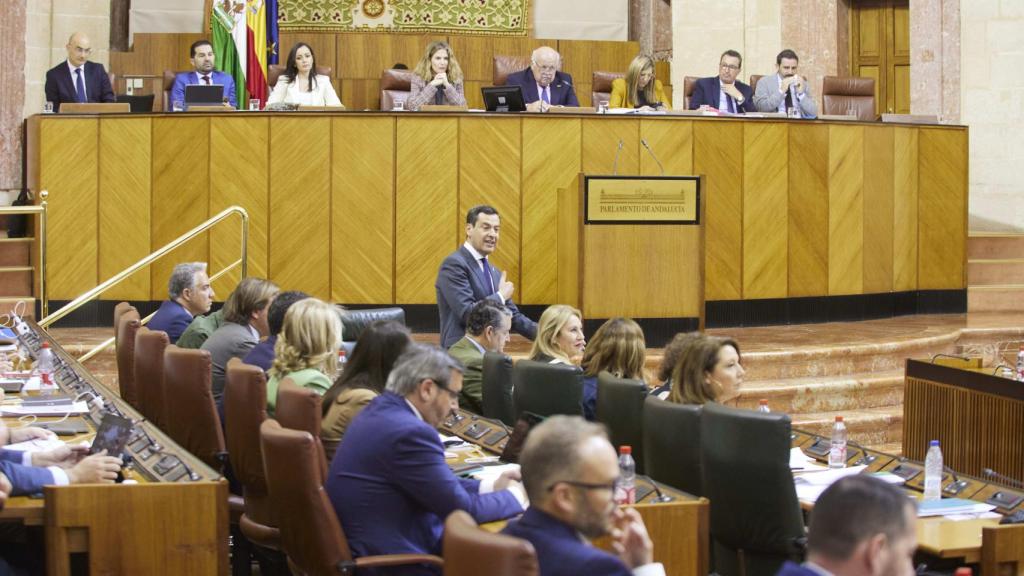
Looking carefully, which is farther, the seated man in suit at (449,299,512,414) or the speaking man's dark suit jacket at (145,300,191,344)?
the speaking man's dark suit jacket at (145,300,191,344)

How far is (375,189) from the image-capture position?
10633 mm

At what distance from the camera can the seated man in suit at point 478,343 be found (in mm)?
6836

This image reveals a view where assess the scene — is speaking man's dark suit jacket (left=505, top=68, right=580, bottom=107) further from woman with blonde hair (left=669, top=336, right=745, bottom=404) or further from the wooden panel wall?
woman with blonde hair (left=669, top=336, right=745, bottom=404)

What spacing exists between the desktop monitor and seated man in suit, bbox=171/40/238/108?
2287 millimetres

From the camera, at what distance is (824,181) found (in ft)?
37.5

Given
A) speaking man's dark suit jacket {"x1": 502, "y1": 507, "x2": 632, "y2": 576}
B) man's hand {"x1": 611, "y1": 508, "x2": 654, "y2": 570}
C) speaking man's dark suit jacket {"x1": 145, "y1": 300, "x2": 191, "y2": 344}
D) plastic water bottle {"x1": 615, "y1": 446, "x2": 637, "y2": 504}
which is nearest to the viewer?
speaking man's dark suit jacket {"x1": 502, "y1": 507, "x2": 632, "y2": 576}

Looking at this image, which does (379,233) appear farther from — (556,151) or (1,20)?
(1,20)

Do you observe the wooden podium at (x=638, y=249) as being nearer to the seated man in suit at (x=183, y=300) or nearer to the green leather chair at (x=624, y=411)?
the seated man in suit at (x=183, y=300)

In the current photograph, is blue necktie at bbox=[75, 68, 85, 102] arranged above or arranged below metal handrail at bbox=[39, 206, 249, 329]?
above

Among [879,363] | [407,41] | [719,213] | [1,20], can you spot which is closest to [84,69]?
[1,20]

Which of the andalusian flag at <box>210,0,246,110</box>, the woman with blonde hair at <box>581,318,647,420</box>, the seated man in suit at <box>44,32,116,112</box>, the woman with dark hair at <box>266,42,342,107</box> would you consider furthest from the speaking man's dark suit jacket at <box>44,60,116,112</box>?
the woman with blonde hair at <box>581,318,647,420</box>

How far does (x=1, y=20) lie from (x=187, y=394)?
8261 millimetres

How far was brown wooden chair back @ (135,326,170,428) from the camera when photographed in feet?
21.2

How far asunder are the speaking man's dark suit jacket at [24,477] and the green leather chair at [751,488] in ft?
6.61
